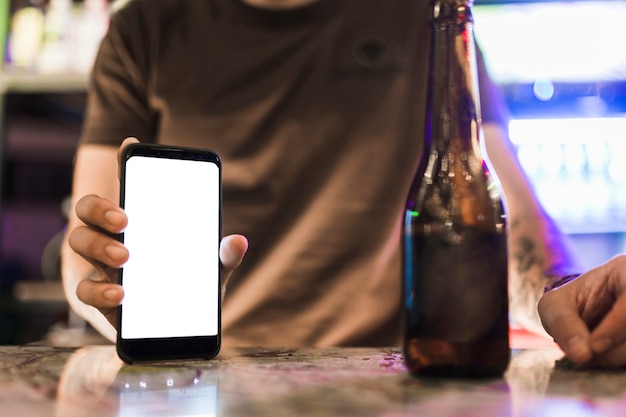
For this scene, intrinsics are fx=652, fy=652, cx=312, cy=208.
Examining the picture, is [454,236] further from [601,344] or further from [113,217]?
[113,217]

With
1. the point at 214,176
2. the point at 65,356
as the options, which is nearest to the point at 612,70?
the point at 214,176

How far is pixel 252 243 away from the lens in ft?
3.79

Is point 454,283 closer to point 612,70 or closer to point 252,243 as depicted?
point 252,243

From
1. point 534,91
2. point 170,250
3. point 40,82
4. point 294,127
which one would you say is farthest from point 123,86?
point 534,91

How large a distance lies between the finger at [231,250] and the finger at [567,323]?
28cm

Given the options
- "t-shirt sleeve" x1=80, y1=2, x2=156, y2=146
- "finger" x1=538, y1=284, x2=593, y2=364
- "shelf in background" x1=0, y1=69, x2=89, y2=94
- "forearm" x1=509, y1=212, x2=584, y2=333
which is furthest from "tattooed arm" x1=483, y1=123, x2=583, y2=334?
"shelf in background" x1=0, y1=69, x2=89, y2=94

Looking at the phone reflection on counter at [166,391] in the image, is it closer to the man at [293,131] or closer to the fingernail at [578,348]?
the fingernail at [578,348]

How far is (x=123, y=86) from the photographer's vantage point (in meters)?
1.20

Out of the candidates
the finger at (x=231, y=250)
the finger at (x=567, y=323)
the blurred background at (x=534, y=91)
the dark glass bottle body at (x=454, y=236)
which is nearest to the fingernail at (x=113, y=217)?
the finger at (x=231, y=250)

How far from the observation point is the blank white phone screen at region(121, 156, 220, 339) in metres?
0.61

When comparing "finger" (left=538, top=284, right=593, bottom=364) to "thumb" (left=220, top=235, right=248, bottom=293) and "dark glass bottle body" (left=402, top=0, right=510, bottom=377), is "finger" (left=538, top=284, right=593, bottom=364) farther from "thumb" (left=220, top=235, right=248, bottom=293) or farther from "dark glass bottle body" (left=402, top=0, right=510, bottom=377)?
"thumb" (left=220, top=235, right=248, bottom=293)

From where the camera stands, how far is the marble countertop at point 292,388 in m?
0.39

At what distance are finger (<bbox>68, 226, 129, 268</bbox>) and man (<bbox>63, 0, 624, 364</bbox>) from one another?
0.50m

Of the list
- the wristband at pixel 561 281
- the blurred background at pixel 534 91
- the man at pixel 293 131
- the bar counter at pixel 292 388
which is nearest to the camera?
the bar counter at pixel 292 388
